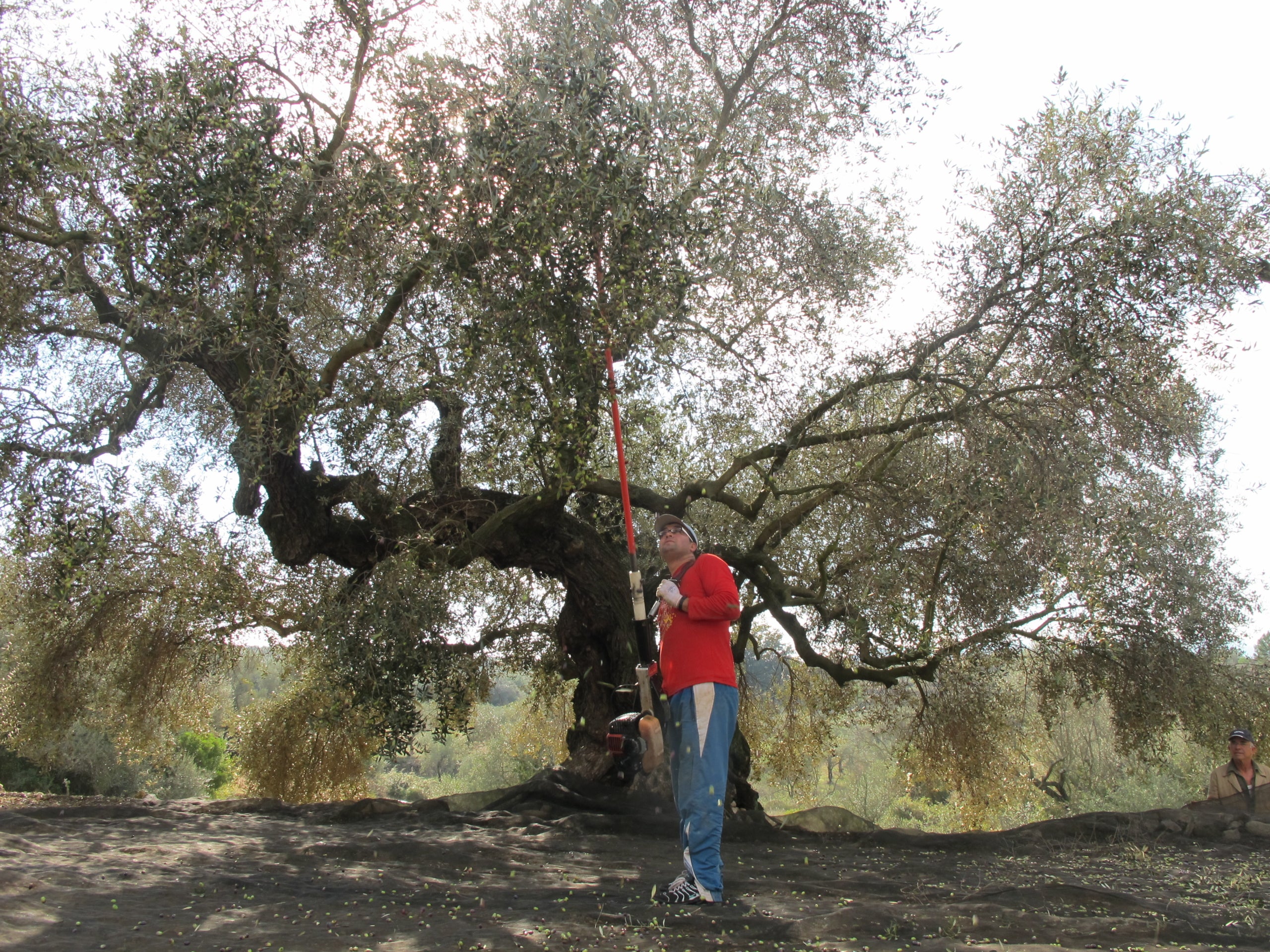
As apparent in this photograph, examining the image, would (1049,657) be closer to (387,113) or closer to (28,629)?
(387,113)

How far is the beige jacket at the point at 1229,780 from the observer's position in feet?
27.8

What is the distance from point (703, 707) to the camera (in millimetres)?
4988

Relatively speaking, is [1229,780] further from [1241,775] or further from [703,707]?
[703,707]

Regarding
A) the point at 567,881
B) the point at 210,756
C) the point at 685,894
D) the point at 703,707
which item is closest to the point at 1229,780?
the point at 703,707

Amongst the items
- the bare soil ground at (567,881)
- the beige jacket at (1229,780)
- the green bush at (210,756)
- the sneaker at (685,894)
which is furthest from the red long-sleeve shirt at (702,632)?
the green bush at (210,756)

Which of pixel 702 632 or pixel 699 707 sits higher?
pixel 702 632

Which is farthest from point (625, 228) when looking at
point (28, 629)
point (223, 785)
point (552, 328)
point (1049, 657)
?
point (223, 785)

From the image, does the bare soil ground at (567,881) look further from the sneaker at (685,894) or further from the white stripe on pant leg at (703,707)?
the white stripe on pant leg at (703,707)

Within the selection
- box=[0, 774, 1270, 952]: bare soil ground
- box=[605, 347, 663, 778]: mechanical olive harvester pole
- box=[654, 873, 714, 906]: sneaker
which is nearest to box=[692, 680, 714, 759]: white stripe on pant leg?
box=[605, 347, 663, 778]: mechanical olive harvester pole

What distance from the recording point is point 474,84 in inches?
269

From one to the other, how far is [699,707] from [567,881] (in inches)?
59.4

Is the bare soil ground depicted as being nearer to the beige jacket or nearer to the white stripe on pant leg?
the beige jacket

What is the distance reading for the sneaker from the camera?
4637mm

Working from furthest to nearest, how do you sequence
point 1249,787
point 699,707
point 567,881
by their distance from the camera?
point 1249,787 < point 567,881 < point 699,707
